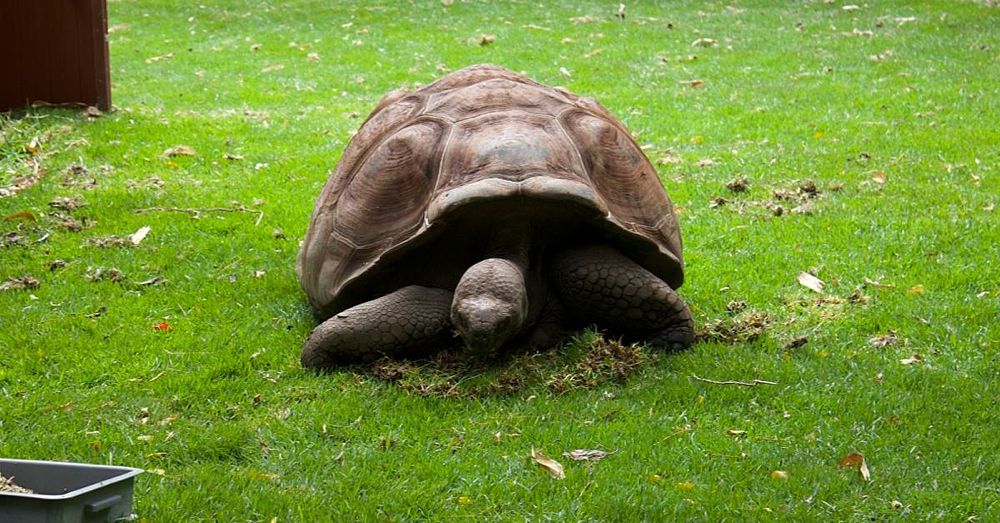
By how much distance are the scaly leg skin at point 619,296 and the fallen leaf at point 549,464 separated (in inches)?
38.9

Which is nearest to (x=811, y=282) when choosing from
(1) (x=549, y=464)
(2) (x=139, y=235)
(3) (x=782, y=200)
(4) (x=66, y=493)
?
(3) (x=782, y=200)

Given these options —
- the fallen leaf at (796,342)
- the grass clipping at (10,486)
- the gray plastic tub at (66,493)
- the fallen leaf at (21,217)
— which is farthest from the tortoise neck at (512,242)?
the fallen leaf at (21,217)

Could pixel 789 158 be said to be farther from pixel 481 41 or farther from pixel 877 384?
pixel 481 41

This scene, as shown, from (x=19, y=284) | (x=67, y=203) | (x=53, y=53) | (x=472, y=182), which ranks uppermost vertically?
(x=472, y=182)

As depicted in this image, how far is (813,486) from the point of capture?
3.73m

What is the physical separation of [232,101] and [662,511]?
912 cm

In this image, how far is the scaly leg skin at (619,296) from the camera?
4.80m

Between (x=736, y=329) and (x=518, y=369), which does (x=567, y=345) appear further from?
(x=736, y=329)

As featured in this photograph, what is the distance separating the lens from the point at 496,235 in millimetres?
4801

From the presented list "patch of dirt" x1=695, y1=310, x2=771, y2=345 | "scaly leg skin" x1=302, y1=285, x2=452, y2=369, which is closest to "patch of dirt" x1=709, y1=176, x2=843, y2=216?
"patch of dirt" x1=695, y1=310, x2=771, y2=345

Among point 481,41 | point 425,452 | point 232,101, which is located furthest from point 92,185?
point 481,41

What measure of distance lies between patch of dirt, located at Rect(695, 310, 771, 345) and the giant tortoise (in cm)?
21

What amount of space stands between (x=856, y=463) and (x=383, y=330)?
72.2 inches

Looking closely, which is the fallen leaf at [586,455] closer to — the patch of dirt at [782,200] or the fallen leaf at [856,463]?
the fallen leaf at [856,463]
